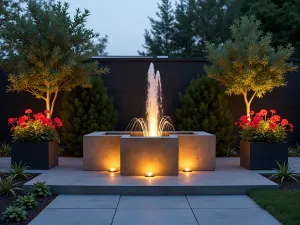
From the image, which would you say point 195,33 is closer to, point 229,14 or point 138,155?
point 229,14

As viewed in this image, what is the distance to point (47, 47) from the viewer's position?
9.58m

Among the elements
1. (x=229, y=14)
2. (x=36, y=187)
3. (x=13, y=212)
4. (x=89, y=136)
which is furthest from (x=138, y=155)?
(x=229, y=14)

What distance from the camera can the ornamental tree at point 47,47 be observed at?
955cm

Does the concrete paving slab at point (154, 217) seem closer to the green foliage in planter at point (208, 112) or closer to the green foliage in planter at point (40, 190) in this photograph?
the green foliage in planter at point (40, 190)

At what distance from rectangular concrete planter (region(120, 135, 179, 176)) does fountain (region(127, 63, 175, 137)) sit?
92.9 inches

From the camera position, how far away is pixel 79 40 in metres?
10.0

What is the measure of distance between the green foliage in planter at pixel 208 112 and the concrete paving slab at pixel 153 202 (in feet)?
14.6

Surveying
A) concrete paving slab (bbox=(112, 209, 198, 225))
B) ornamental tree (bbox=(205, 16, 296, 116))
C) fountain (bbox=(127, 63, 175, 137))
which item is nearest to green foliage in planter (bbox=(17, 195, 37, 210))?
concrete paving slab (bbox=(112, 209, 198, 225))

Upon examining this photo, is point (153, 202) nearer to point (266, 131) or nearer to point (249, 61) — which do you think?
point (266, 131)

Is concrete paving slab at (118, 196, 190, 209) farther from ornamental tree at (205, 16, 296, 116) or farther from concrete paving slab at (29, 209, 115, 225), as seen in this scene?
ornamental tree at (205, 16, 296, 116)

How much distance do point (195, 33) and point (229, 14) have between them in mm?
2818

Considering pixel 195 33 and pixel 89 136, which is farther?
pixel 195 33

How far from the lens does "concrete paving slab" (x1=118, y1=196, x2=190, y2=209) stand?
6.14 metres

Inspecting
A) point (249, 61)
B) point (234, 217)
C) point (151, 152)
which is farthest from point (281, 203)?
point (249, 61)
